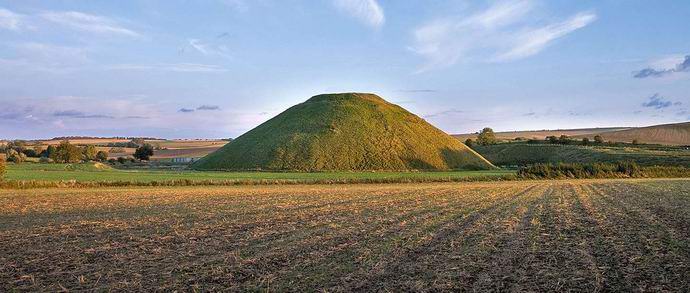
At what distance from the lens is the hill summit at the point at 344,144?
8600cm

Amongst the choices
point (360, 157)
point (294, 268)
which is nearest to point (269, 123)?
point (360, 157)

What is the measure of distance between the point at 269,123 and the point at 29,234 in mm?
95036

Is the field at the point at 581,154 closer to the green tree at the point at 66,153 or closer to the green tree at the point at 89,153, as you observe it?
the green tree at the point at 66,153

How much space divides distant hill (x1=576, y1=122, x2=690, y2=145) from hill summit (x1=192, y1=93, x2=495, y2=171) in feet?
228

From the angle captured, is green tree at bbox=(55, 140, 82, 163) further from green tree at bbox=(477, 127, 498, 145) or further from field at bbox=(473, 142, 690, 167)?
green tree at bbox=(477, 127, 498, 145)

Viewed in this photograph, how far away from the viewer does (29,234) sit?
16.5 m

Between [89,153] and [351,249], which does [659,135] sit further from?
[351,249]

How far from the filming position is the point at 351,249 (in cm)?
1329

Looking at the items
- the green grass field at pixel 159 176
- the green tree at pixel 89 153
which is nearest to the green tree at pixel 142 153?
the green tree at pixel 89 153

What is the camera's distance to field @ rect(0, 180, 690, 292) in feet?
33.0

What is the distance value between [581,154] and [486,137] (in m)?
46.2

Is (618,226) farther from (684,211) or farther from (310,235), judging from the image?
(310,235)

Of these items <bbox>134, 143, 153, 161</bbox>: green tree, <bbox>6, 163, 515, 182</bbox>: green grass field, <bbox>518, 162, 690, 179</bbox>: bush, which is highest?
<bbox>134, 143, 153, 161</bbox>: green tree

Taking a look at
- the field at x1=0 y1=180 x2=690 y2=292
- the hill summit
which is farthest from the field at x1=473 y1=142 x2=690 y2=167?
the field at x1=0 y1=180 x2=690 y2=292
